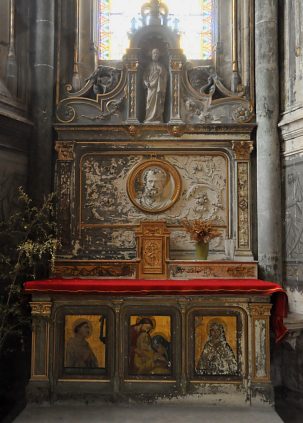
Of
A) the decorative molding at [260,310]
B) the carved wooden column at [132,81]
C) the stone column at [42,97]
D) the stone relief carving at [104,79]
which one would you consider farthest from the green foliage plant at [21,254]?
the decorative molding at [260,310]

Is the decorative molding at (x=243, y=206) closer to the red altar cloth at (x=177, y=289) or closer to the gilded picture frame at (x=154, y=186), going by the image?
the gilded picture frame at (x=154, y=186)

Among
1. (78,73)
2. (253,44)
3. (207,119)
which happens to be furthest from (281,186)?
(78,73)

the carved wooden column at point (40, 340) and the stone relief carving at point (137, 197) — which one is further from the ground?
the stone relief carving at point (137, 197)

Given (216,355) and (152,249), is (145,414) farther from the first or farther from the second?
(152,249)

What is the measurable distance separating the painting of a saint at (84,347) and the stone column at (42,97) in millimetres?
2213

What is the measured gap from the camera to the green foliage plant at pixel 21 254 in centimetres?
704

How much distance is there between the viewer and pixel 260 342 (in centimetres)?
671

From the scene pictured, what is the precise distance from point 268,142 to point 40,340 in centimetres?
426

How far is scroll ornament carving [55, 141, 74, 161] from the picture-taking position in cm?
821

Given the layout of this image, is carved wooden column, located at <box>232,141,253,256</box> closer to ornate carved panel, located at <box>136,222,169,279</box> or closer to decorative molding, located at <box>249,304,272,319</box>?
ornate carved panel, located at <box>136,222,169,279</box>

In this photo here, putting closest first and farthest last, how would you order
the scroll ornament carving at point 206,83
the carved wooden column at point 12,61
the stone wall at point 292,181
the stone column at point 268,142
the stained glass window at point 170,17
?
the stone wall at point 292,181 < the stone column at point 268,142 < the carved wooden column at point 12,61 < the scroll ornament carving at point 206,83 < the stained glass window at point 170,17

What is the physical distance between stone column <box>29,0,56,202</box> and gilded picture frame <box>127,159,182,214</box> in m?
1.30

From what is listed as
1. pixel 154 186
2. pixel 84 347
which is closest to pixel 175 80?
pixel 154 186

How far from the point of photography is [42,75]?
8.16 meters
